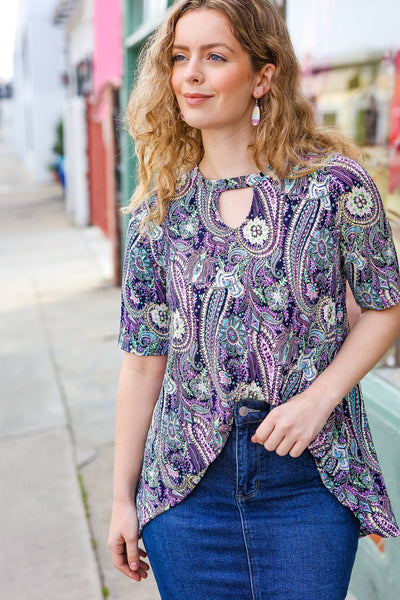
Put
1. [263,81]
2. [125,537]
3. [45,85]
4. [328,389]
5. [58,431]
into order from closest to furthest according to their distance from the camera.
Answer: [328,389]
[263,81]
[125,537]
[58,431]
[45,85]

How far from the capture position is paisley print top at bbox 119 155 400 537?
1.35 meters

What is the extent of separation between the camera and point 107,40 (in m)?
11.6

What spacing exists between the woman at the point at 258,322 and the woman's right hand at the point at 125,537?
7 centimetres

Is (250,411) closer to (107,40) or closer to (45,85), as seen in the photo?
(107,40)

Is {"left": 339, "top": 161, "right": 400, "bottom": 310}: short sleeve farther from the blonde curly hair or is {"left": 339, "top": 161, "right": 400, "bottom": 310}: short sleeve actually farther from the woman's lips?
the woman's lips

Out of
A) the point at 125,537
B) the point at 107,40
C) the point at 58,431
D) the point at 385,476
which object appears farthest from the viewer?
the point at 107,40

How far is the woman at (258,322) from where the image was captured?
4.43ft

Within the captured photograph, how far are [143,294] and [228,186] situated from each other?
0.28 metres

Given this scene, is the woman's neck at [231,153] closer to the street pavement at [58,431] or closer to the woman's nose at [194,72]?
the woman's nose at [194,72]

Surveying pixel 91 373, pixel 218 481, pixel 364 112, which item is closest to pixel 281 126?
pixel 218 481

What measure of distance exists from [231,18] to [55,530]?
263cm

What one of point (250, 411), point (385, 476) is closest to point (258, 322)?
point (250, 411)

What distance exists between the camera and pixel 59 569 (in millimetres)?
3055

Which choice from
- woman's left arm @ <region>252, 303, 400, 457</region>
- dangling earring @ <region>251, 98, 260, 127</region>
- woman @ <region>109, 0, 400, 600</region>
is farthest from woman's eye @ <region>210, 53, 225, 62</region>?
woman's left arm @ <region>252, 303, 400, 457</region>
